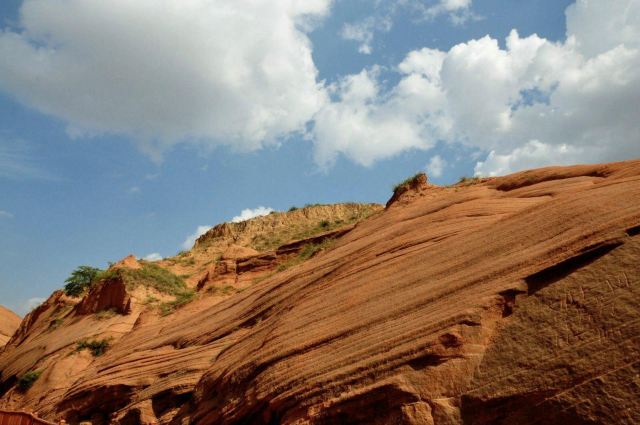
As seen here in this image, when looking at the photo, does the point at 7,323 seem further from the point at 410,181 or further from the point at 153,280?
the point at 410,181

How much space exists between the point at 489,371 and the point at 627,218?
9.75 ft

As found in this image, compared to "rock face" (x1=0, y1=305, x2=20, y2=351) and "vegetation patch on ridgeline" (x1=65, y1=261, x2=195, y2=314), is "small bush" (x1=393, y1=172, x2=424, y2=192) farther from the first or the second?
"rock face" (x1=0, y1=305, x2=20, y2=351)

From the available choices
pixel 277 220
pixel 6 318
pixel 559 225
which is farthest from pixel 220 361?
pixel 6 318

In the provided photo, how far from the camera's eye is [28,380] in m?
21.8

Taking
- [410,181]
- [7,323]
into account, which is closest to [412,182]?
[410,181]

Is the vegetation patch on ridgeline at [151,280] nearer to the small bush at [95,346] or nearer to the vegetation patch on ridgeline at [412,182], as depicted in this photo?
the small bush at [95,346]

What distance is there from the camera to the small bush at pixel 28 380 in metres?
21.6

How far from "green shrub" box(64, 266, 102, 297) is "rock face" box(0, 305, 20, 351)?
23.0 metres

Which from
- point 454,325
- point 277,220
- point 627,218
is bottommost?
point 454,325

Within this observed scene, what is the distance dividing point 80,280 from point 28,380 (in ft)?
51.1

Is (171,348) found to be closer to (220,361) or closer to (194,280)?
(220,361)

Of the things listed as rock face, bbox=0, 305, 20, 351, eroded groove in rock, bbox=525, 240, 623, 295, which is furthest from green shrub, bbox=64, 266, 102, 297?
eroded groove in rock, bbox=525, 240, 623, 295

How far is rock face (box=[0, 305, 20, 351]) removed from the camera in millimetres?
55581

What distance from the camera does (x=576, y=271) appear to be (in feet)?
23.5
